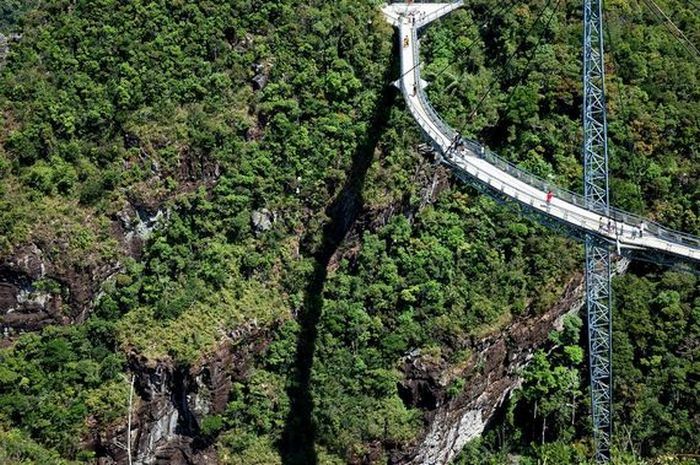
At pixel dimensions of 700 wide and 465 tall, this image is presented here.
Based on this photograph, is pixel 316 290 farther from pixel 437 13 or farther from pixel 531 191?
pixel 437 13

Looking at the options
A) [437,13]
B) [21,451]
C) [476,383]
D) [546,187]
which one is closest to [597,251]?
[546,187]

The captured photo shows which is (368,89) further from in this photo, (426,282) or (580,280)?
(580,280)

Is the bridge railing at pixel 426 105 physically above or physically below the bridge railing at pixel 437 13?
below

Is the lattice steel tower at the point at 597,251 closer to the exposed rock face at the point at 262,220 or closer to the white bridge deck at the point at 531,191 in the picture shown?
the white bridge deck at the point at 531,191

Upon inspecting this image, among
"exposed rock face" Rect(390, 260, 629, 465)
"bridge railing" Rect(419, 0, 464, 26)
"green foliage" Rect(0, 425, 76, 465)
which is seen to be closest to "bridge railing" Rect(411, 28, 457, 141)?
"bridge railing" Rect(419, 0, 464, 26)

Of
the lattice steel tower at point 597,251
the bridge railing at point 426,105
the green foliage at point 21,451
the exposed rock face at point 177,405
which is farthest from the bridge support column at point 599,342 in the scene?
the green foliage at point 21,451

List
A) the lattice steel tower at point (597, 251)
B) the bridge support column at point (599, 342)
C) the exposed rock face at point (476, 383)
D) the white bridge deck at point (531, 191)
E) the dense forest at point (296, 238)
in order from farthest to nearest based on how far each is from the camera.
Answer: the exposed rock face at point (476, 383)
the dense forest at point (296, 238)
the bridge support column at point (599, 342)
the lattice steel tower at point (597, 251)
the white bridge deck at point (531, 191)

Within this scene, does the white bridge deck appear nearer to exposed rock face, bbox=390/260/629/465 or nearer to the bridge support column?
the bridge support column
